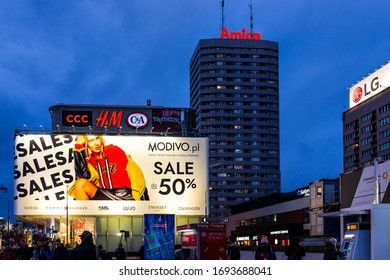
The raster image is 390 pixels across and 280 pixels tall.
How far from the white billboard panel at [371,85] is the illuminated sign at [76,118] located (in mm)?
46332

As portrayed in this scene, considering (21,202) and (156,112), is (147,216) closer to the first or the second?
(21,202)

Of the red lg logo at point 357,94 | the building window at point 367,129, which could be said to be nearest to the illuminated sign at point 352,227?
the red lg logo at point 357,94

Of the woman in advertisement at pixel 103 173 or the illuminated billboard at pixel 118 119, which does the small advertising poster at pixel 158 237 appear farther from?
the illuminated billboard at pixel 118 119

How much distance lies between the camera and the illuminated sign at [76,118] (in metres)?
79.6

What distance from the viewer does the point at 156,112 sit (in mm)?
79625

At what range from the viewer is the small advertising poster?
30766 mm

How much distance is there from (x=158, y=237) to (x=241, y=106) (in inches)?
6574

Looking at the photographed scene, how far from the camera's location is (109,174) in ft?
238

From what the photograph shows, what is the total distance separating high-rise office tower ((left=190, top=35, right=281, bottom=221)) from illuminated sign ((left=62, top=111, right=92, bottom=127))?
115 metres

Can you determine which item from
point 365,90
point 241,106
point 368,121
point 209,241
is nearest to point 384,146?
point 368,121

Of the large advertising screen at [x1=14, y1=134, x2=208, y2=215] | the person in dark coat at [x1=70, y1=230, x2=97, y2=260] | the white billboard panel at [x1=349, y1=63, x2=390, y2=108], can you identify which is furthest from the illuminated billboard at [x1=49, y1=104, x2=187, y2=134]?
the person in dark coat at [x1=70, y1=230, x2=97, y2=260]

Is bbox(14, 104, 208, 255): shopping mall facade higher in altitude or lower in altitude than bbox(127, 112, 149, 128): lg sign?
lower

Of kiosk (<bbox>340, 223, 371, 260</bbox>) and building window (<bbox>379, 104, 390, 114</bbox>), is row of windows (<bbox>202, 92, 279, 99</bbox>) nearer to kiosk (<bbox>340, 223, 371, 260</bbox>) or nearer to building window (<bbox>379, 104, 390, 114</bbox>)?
building window (<bbox>379, 104, 390, 114</bbox>)
